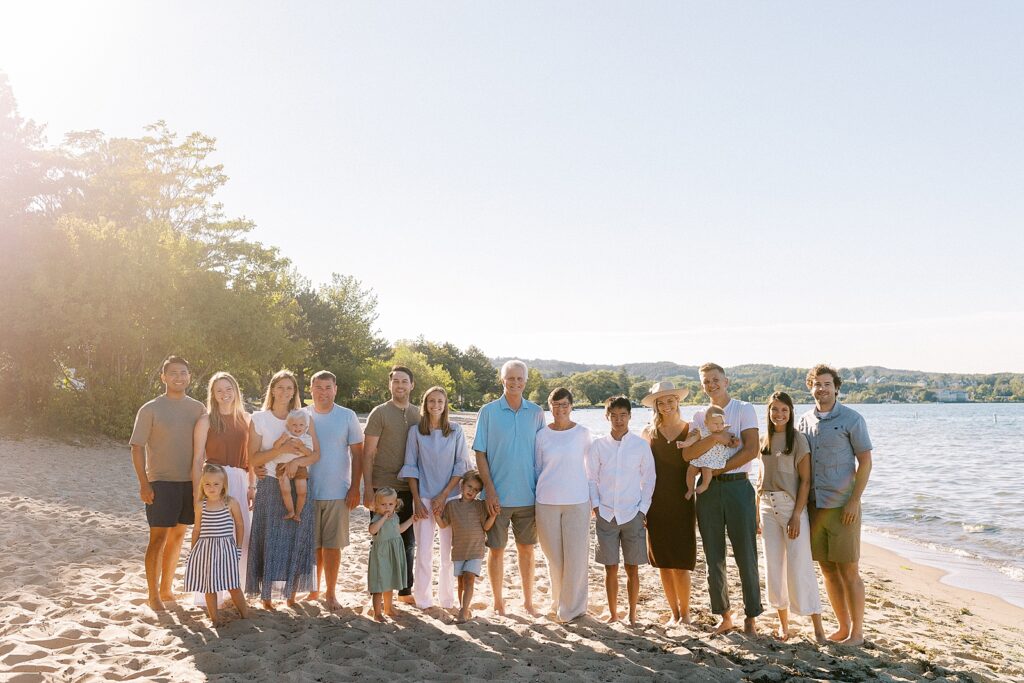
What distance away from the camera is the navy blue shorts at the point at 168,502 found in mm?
5586

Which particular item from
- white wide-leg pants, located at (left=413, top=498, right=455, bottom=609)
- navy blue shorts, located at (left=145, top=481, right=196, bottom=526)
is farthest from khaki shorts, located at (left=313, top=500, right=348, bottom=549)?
navy blue shorts, located at (left=145, top=481, right=196, bottom=526)

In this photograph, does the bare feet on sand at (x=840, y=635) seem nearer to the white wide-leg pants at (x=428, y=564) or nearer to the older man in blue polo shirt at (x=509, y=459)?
the older man in blue polo shirt at (x=509, y=459)

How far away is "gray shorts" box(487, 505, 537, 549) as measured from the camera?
18.8 feet

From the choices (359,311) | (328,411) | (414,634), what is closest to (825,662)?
(414,634)

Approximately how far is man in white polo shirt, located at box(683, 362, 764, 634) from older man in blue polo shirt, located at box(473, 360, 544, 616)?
124 centimetres

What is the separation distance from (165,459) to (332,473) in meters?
1.30

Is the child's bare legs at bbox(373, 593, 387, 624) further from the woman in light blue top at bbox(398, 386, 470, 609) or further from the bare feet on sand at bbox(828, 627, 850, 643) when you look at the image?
the bare feet on sand at bbox(828, 627, 850, 643)

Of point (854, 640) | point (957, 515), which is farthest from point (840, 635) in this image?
point (957, 515)

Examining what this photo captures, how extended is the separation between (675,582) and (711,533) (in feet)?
2.25

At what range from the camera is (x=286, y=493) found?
17.7 ft

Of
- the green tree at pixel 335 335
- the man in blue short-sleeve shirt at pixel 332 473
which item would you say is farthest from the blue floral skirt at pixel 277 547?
the green tree at pixel 335 335

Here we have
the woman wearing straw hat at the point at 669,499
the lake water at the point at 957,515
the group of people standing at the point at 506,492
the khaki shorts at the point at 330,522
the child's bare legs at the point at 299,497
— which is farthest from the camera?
the lake water at the point at 957,515

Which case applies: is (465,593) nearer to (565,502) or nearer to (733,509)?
(565,502)

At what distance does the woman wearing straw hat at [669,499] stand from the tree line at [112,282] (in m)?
16.6
